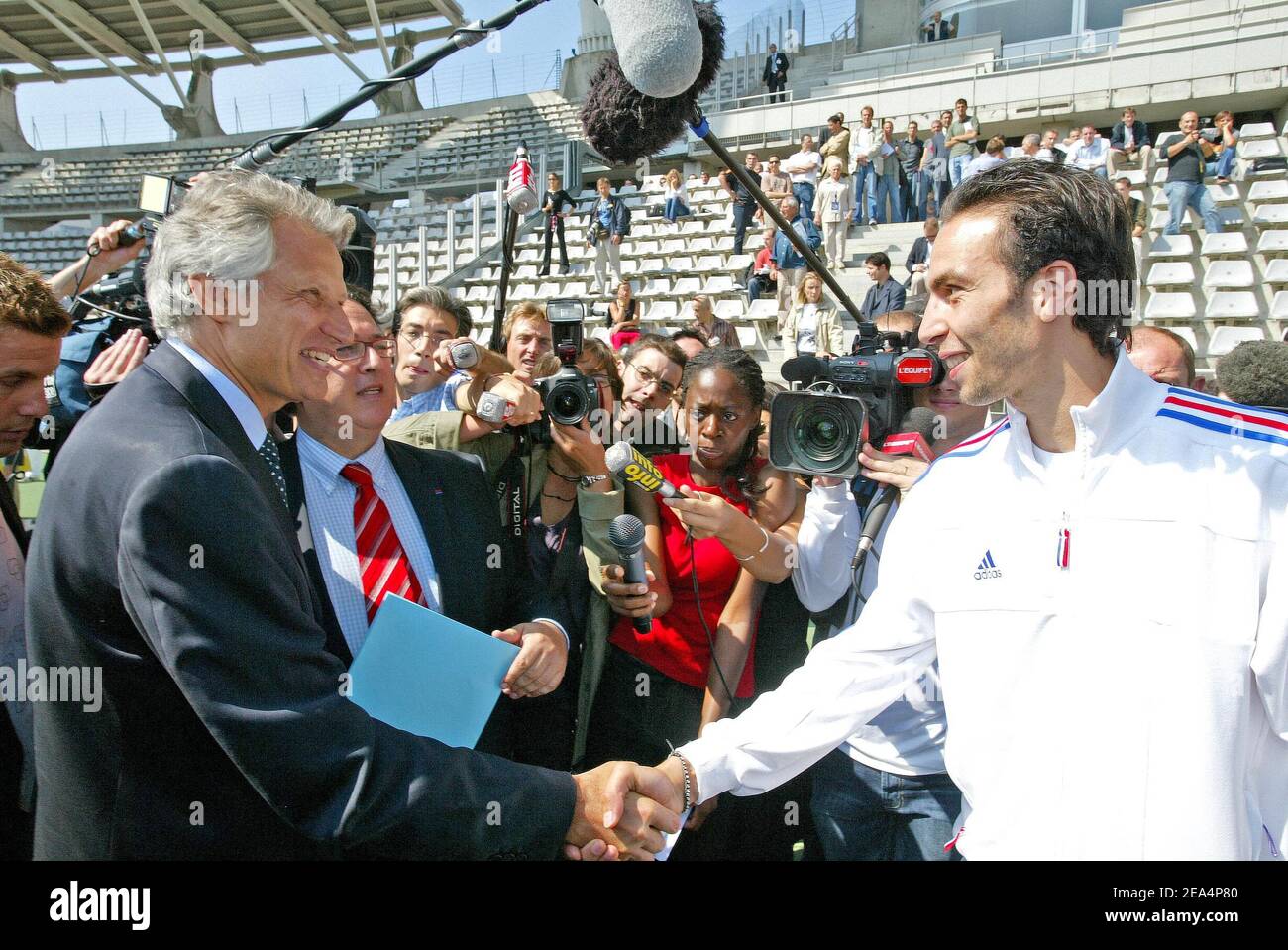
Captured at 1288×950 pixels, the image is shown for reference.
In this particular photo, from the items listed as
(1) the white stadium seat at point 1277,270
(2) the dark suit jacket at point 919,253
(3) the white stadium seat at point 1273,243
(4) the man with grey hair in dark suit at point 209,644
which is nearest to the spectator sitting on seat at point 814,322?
(2) the dark suit jacket at point 919,253

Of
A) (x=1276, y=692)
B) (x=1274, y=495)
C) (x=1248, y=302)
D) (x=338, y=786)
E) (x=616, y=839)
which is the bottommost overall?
(x=616, y=839)

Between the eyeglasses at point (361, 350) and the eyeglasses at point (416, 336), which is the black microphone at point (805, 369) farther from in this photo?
the eyeglasses at point (416, 336)

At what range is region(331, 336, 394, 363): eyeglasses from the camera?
2.04 meters

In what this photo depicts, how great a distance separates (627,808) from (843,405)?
3.14ft

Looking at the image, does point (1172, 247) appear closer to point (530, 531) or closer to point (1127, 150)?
point (1127, 150)

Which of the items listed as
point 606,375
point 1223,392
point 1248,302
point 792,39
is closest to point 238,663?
point 606,375

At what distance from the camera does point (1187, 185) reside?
10070 mm

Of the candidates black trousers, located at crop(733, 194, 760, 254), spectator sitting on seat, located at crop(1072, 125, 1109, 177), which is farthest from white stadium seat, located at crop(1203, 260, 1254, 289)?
black trousers, located at crop(733, 194, 760, 254)

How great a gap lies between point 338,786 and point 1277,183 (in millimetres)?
12796

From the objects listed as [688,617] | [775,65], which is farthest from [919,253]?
[775,65]

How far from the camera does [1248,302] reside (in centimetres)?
945

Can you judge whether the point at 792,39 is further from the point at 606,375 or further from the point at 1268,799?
the point at 1268,799

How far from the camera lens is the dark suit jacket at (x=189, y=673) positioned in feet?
3.98

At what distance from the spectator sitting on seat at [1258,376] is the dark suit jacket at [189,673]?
259 cm
